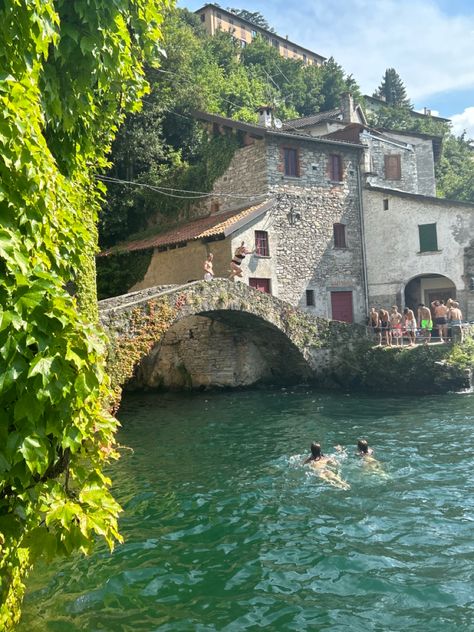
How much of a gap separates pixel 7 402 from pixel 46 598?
404 cm

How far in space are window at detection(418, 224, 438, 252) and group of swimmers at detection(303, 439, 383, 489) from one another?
1799 cm

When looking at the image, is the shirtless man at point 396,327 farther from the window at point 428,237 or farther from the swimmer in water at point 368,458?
the swimmer in water at point 368,458

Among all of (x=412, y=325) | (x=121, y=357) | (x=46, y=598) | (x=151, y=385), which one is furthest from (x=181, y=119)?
(x=46, y=598)

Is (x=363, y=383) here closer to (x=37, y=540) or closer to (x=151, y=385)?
(x=151, y=385)

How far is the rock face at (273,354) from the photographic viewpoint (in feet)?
65.1

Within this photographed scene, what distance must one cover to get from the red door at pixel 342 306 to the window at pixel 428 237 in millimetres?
4342

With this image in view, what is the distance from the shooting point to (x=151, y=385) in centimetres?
2416

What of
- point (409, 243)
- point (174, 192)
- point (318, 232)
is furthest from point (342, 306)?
point (174, 192)

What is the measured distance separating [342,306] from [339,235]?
3.64 meters

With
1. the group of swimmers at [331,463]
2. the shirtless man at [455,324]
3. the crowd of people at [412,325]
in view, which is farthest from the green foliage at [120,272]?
the group of swimmers at [331,463]

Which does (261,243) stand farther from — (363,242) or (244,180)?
(363,242)

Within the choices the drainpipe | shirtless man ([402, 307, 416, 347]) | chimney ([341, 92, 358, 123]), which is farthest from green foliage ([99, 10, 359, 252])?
shirtless man ([402, 307, 416, 347])

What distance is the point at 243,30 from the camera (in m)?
78.4

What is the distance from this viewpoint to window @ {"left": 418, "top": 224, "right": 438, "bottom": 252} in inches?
1072
